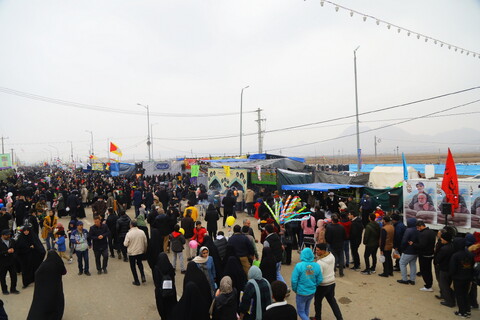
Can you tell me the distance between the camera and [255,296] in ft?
14.4

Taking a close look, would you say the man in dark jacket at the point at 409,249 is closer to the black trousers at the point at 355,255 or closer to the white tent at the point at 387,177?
the black trousers at the point at 355,255

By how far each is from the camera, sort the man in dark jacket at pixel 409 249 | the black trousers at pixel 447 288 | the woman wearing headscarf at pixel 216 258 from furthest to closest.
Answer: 1. the man in dark jacket at pixel 409 249
2. the woman wearing headscarf at pixel 216 258
3. the black trousers at pixel 447 288

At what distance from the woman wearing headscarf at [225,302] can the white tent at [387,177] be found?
15191 mm

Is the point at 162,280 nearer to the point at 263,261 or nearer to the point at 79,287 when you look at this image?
the point at 263,261

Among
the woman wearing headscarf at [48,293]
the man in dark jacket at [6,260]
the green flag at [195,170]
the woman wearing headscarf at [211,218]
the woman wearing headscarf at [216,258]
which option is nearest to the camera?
the woman wearing headscarf at [48,293]

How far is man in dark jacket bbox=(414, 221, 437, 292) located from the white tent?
11.4 metres

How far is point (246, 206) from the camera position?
53.8 ft

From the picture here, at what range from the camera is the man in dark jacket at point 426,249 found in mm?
6453

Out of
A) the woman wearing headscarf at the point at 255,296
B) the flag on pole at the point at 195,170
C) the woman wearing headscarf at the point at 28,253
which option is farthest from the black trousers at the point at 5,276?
the flag on pole at the point at 195,170

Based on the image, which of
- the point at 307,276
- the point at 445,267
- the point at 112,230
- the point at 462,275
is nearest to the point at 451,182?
the point at 445,267

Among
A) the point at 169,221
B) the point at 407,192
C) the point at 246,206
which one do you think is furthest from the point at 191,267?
the point at 246,206

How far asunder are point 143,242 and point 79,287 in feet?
6.24

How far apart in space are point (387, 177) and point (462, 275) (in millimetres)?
13420

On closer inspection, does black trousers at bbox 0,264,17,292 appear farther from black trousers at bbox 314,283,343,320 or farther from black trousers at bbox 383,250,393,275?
black trousers at bbox 383,250,393,275
